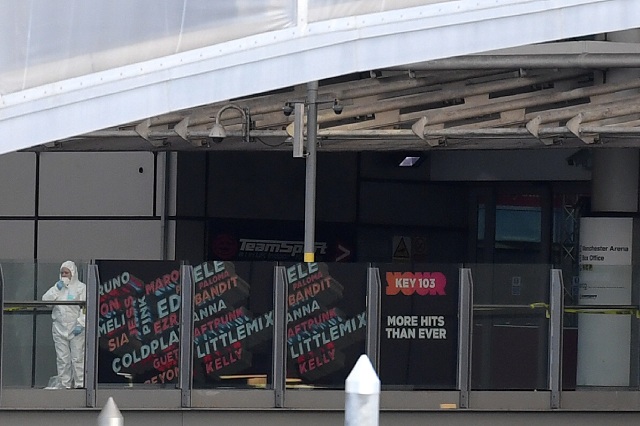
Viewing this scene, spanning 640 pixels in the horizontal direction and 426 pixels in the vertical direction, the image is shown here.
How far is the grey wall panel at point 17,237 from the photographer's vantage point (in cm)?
2172

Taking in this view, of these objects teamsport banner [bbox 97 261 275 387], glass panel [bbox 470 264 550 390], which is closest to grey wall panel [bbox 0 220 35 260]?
teamsport banner [bbox 97 261 275 387]

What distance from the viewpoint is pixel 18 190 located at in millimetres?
21703

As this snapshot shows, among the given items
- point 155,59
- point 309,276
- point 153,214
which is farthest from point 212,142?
point 155,59

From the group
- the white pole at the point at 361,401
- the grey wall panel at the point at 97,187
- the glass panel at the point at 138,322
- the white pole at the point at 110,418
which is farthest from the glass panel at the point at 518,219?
the white pole at the point at 361,401

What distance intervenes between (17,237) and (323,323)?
9733 mm

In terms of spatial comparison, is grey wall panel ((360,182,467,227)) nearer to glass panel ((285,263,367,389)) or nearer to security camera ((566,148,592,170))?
security camera ((566,148,592,170))

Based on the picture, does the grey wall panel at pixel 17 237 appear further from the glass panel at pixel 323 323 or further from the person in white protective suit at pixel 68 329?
the glass panel at pixel 323 323

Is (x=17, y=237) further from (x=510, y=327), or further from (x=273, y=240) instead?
(x=510, y=327)

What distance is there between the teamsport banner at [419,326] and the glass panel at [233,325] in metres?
1.30

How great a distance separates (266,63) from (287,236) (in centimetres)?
1442

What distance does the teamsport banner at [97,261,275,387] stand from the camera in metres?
13.5

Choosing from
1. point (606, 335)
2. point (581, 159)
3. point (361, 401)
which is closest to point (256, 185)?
point (581, 159)

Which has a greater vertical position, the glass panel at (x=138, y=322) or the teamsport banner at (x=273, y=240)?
the teamsport banner at (x=273, y=240)

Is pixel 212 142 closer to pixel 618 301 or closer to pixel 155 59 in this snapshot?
pixel 618 301
